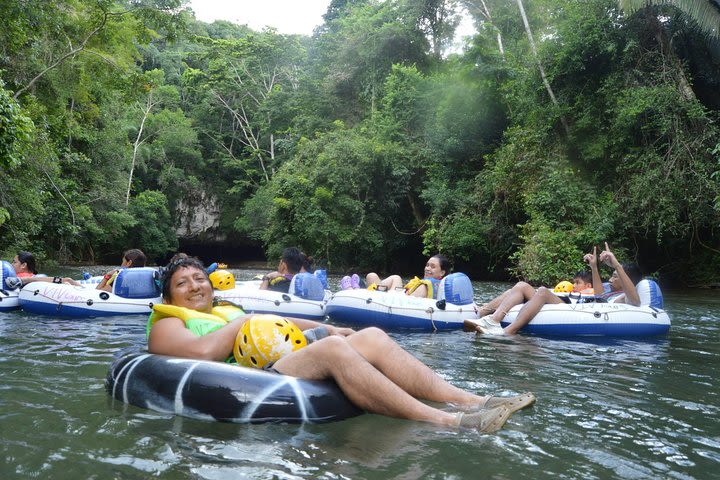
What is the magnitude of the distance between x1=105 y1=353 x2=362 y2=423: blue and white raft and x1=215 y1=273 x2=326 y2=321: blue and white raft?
4.15 metres

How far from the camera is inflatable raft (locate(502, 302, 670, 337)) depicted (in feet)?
21.1

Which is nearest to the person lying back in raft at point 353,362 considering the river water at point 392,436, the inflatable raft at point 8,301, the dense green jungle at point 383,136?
the river water at point 392,436

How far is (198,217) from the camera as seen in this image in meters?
28.0

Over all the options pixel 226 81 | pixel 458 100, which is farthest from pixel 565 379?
pixel 226 81

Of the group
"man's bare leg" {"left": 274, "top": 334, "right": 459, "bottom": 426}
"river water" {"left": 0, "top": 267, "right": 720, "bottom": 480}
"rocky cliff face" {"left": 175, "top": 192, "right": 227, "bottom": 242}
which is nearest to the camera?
"river water" {"left": 0, "top": 267, "right": 720, "bottom": 480}

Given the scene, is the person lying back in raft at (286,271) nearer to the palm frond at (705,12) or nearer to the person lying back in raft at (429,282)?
the person lying back in raft at (429,282)

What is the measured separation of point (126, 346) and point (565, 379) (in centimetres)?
369

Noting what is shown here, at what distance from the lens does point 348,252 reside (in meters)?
20.8

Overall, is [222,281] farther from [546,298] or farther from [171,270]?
[171,270]

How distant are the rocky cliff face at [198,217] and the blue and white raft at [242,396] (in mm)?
25549

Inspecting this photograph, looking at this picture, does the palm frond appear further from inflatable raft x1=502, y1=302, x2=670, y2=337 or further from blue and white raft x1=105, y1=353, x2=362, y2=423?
blue and white raft x1=105, y1=353, x2=362, y2=423

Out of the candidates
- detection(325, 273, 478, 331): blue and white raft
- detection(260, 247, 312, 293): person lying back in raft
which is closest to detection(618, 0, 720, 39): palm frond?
detection(325, 273, 478, 331): blue and white raft

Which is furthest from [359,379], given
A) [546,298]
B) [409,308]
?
[546,298]

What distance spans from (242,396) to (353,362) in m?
0.55
